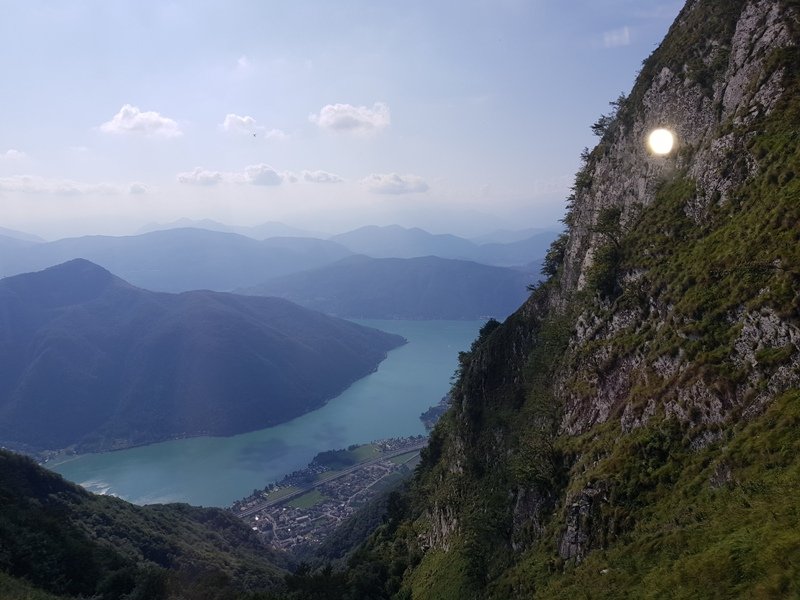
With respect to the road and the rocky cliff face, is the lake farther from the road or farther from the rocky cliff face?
the rocky cliff face

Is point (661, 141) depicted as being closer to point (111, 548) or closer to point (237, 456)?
point (111, 548)

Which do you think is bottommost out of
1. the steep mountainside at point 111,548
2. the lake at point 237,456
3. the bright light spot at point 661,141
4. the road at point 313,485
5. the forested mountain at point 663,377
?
the lake at point 237,456

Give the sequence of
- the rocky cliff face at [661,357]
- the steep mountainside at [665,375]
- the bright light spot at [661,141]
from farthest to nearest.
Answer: the bright light spot at [661,141] → the rocky cliff face at [661,357] → the steep mountainside at [665,375]

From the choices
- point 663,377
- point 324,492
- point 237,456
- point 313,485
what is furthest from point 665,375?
point 237,456

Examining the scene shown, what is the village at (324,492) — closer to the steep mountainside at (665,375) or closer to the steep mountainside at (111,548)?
the steep mountainside at (111,548)

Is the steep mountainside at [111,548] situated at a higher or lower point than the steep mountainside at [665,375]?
lower

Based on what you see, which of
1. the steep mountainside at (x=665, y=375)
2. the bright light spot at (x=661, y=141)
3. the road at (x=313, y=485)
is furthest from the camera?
the road at (x=313, y=485)

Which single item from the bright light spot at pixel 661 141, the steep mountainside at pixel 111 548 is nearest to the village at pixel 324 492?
the steep mountainside at pixel 111 548
